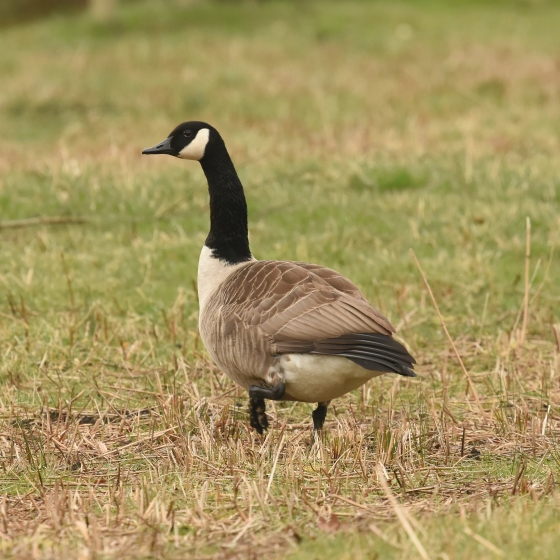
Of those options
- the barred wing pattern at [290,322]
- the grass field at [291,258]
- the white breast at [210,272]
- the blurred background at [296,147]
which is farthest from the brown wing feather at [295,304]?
the blurred background at [296,147]

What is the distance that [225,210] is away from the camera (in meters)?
6.25

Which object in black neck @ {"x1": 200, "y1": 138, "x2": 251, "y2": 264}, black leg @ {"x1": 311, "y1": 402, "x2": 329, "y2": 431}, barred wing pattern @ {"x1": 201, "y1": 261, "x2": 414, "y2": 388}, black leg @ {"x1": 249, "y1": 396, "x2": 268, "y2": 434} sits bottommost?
black leg @ {"x1": 311, "y1": 402, "x2": 329, "y2": 431}

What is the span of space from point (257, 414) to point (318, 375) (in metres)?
0.49

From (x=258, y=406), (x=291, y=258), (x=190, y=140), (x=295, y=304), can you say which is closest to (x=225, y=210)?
(x=190, y=140)

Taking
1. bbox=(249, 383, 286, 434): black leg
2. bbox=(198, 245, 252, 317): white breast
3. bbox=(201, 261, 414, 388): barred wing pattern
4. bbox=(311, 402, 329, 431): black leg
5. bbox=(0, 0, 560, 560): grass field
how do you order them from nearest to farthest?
bbox=(0, 0, 560, 560): grass field, bbox=(201, 261, 414, 388): barred wing pattern, bbox=(249, 383, 286, 434): black leg, bbox=(311, 402, 329, 431): black leg, bbox=(198, 245, 252, 317): white breast

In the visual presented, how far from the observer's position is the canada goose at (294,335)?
195 inches

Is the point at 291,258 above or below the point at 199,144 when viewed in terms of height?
below

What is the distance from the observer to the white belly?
500cm

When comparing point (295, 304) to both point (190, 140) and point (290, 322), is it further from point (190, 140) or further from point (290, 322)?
point (190, 140)

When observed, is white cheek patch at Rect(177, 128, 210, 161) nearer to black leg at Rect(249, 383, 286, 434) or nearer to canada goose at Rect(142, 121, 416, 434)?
canada goose at Rect(142, 121, 416, 434)

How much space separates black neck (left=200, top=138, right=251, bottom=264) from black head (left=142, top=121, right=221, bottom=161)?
38mm

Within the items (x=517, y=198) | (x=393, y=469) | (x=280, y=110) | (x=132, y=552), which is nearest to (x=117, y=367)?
(x=393, y=469)

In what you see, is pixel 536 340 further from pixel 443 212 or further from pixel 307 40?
pixel 307 40

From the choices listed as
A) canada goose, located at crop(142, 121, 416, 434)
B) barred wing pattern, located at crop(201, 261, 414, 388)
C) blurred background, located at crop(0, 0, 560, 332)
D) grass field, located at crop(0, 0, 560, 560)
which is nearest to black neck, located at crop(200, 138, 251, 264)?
canada goose, located at crop(142, 121, 416, 434)
